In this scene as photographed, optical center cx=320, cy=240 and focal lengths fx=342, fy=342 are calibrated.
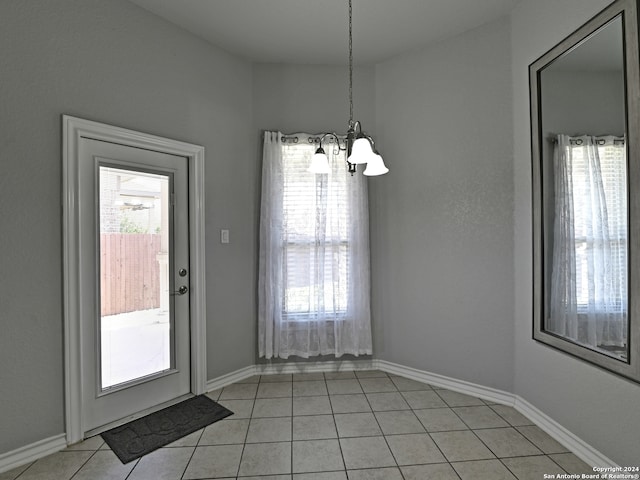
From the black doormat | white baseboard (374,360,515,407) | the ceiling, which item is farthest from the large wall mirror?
the black doormat

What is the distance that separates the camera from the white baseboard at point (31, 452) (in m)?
1.93

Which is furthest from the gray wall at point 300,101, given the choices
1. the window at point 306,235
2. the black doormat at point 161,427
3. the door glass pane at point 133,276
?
the door glass pane at point 133,276

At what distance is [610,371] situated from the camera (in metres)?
1.82

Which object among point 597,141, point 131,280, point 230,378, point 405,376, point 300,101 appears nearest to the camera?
point 597,141

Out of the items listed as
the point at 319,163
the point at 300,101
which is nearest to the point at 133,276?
the point at 319,163

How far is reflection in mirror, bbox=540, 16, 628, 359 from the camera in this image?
1.78 m

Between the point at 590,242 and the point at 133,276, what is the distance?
9.79 feet

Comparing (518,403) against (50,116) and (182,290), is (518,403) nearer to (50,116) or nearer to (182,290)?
(182,290)

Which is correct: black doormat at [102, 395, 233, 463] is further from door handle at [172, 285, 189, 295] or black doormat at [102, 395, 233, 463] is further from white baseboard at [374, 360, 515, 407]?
white baseboard at [374, 360, 515, 407]

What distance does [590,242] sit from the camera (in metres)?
1.94

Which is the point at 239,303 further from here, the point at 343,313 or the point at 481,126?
the point at 481,126

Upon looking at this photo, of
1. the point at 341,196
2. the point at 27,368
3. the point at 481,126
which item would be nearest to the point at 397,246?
the point at 341,196

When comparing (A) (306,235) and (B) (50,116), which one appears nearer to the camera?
(B) (50,116)

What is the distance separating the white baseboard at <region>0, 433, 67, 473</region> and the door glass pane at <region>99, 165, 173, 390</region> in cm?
37
